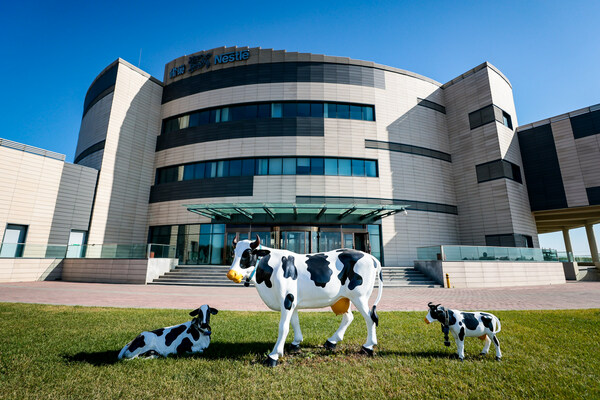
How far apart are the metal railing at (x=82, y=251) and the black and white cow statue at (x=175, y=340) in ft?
52.5

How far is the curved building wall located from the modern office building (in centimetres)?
13

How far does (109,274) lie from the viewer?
1817cm

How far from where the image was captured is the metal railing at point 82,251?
1794 cm

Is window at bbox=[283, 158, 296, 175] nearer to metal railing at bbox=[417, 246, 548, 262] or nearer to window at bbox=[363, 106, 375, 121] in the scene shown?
window at bbox=[363, 106, 375, 121]

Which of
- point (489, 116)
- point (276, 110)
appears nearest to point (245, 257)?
point (276, 110)

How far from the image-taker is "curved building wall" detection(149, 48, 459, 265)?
2325 centimetres

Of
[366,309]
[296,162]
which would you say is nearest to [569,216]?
[296,162]

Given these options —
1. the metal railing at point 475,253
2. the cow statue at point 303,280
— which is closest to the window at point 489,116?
the metal railing at point 475,253

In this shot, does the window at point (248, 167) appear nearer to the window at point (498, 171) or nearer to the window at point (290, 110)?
the window at point (290, 110)

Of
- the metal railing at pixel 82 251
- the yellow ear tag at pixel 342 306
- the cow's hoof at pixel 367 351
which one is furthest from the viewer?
the metal railing at pixel 82 251

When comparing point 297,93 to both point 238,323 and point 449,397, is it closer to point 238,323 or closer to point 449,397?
point 238,323

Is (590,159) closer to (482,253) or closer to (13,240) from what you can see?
(482,253)

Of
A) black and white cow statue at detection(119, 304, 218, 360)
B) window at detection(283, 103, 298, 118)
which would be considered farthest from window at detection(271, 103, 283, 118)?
black and white cow statue at detection(119, 304, 218, 360)

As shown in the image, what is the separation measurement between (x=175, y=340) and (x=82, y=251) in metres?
21.0
